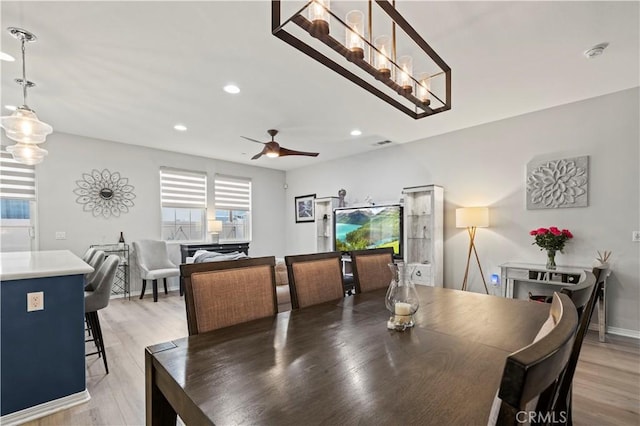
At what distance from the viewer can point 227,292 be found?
151 cm

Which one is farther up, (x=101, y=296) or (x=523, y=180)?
(x=523, y=180)

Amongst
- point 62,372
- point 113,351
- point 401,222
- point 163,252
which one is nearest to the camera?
point 62,372

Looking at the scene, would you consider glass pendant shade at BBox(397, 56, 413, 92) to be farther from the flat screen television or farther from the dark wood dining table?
the flat screen television

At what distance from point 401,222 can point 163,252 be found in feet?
14.0

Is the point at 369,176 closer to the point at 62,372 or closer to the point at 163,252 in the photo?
the point at 163,252

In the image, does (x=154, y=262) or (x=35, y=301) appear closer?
(x=35, y=301)

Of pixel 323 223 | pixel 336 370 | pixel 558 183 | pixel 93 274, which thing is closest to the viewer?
pixel 336 370

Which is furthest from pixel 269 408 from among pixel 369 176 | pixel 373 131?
pixel 369 176

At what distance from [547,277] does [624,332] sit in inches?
36.7

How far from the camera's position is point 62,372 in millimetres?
2096

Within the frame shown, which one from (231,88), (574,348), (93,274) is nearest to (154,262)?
(93,274)

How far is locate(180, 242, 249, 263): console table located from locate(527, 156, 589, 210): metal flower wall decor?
5104 millimetres

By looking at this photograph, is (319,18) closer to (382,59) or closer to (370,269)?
(382,59)

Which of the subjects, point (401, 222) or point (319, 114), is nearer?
point (319, 114)
